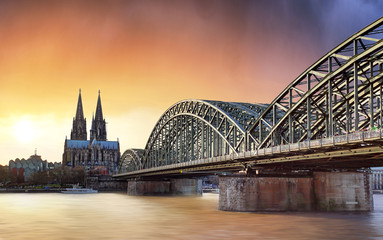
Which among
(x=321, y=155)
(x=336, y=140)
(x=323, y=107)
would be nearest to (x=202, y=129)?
(x=323, y=107)

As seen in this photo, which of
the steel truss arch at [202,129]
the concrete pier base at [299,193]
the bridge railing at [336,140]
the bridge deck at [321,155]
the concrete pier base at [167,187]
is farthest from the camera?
the concrete pier base at [167,187]

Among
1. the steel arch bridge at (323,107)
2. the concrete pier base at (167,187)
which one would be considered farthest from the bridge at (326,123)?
the concrete pier base at (167,187)

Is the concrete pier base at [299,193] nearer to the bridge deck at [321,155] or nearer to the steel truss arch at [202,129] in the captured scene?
the bridge deck at [321,155]

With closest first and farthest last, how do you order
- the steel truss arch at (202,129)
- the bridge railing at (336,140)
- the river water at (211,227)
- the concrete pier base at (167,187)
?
the bridge railing at (336,140)
the river water at (211,227)
the steel truss arch at (202,129)
the concrete pier base at (167,187)

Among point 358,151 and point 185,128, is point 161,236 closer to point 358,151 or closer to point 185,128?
point 358,151

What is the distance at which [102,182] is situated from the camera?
187 m

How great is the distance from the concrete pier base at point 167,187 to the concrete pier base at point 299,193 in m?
67.3

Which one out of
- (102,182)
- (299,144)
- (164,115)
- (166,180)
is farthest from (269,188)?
(102,182)

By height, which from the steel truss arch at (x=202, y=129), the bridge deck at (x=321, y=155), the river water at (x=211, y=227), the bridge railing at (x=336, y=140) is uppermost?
the steel truss arch at (x=202, y=129)

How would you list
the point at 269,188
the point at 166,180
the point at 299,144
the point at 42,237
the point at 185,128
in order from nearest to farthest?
1. the point at 42,237
2. the point at 299,144
3. the point at 269,188
4. the point at 185,128
5. the point at 166,180

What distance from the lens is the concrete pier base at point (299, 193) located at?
186 ft

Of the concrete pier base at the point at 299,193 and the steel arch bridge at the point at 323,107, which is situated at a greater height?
the steel arch bridge at the point at 323,107

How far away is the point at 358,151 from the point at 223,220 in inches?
637

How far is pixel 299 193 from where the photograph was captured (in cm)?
5791
